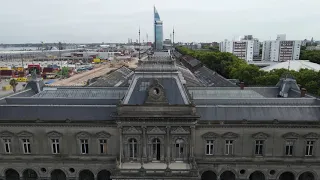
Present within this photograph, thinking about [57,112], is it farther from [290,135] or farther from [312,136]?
[312,136]

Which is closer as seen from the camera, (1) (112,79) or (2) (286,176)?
(2) (286,176)

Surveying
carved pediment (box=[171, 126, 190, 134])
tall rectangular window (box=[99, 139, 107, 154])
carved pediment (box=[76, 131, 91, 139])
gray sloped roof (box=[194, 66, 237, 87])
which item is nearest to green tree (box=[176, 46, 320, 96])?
gray sloped roof (box=[194, 66, 237, 87])

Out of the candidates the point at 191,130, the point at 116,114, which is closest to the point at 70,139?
the point at 116,114

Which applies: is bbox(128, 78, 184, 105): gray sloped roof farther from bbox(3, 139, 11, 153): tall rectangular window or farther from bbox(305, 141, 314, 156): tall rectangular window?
bbox(305, 141, 314, 156): tall rectangular window

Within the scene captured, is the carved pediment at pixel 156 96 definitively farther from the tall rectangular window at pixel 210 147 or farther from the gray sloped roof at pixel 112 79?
the gray sloped roof at pixel 112 79

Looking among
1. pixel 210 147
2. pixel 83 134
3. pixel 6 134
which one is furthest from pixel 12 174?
pixel 210 147

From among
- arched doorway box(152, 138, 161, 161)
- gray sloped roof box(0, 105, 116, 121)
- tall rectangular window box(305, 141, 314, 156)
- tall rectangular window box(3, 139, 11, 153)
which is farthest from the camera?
tall rectangular window box(3, 139, 11, 153)
